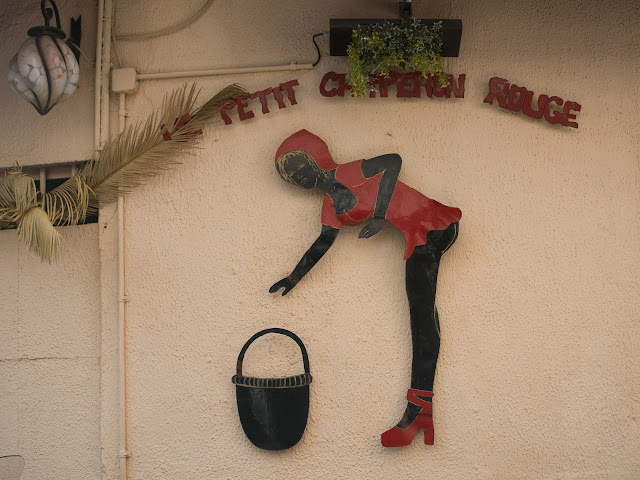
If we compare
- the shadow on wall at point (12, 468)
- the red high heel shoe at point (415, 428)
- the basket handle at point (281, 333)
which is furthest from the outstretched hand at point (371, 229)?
the shadow on wall at point (12, 468)

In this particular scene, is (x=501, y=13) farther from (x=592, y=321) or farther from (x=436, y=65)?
(x=592, y=321)

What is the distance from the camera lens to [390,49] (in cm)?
371

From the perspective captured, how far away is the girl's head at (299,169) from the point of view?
384cm

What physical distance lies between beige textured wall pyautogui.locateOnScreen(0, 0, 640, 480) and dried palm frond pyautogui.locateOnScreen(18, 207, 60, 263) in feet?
1.25

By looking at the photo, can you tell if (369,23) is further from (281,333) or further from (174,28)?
(281,333)

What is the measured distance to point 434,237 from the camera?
3.77m

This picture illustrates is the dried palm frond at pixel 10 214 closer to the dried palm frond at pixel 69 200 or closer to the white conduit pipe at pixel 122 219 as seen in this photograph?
the dried palm frond at pixel 69 200

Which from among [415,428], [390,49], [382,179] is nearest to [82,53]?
[390,49]

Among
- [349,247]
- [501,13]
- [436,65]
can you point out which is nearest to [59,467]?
[349,247]

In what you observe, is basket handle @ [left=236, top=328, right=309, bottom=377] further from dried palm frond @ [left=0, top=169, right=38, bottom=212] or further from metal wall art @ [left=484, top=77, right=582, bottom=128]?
metal wall art @ [left=484, top=77, right=582, bottom=128]

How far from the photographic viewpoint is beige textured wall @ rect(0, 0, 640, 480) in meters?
3.78

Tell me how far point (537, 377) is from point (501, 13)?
214 cm

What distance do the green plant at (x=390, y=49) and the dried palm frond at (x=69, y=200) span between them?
1.64 m

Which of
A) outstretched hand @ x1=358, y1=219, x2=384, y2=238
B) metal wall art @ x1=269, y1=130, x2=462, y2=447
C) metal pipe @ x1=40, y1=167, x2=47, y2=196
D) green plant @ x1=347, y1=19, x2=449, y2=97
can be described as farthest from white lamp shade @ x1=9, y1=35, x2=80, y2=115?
outstretched hand @ x1=358, y1=219, x2=384, y2=238
